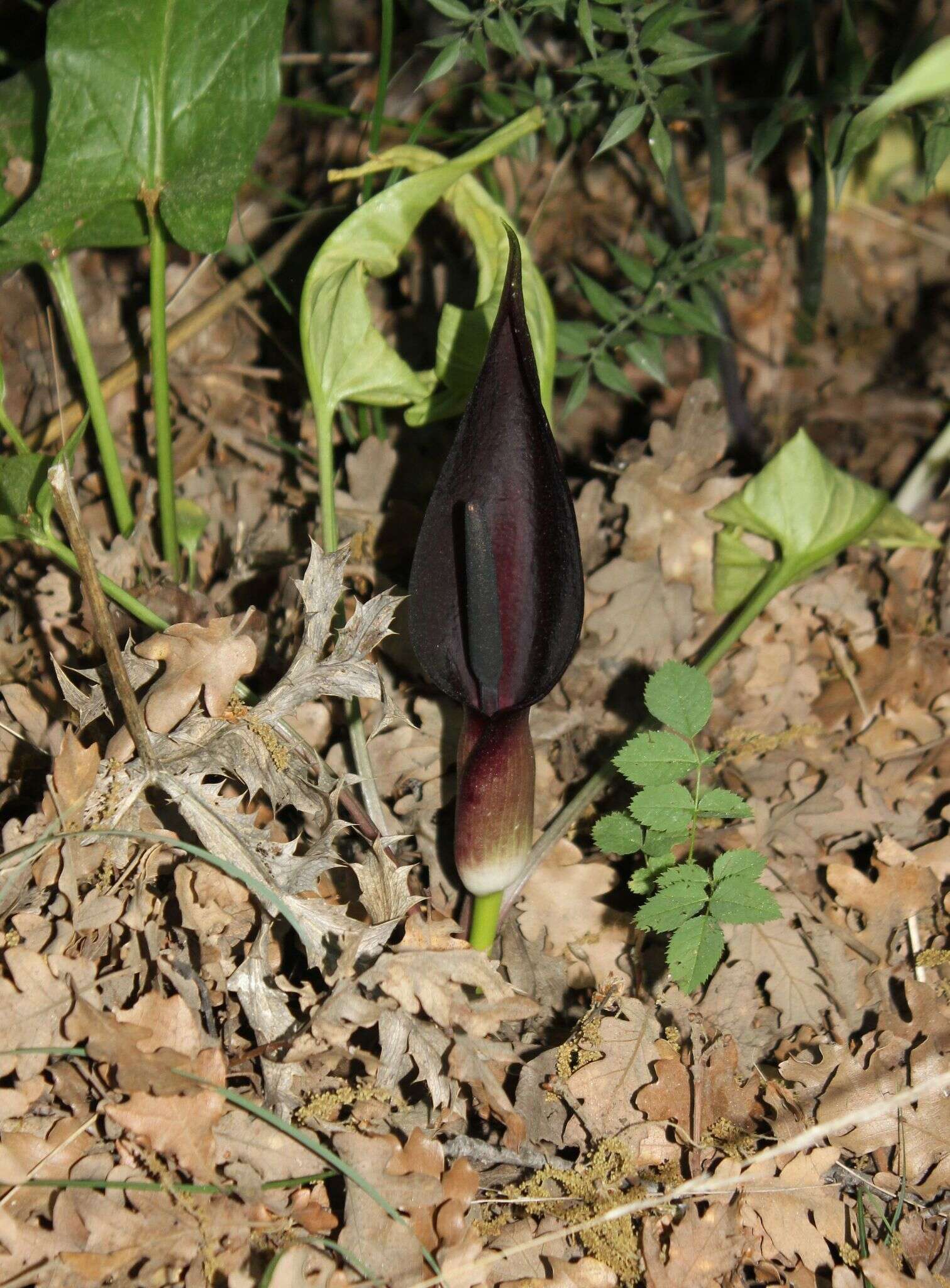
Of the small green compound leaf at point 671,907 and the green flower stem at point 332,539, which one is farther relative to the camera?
the green flower stem at point 332,539

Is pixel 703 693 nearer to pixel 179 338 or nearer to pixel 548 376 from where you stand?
pixel 548 376

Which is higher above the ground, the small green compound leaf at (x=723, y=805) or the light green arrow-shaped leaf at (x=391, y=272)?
the light green arrow-shaped leaf at (x=391, y=272)

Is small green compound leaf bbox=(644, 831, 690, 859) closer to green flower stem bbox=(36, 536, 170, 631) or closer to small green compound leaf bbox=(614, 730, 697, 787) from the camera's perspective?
small green compound leaf bbox=(614, 730, 697, 787)

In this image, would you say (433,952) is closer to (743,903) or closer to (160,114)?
(743,903)

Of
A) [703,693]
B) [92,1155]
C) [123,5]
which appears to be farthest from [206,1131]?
[123,5]

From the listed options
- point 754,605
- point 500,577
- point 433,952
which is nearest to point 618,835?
point 433,952

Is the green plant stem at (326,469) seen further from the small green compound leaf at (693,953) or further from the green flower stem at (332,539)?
the small green compound leaf at (693,953)

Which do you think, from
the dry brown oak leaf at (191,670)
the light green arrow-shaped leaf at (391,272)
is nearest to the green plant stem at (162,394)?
the light green arrow-shaped leaf at (391,272)
